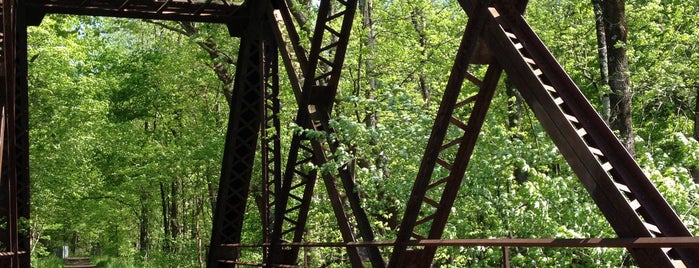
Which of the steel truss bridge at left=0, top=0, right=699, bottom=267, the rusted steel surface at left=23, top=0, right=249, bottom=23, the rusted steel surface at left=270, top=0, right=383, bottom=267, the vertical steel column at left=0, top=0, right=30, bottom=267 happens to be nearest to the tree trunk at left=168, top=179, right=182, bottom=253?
the steel truss bridge at left=0, top=0, right=699, bottom=267

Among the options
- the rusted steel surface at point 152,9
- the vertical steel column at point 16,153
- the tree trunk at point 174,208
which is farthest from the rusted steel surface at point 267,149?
the tree trunk at point 174,208

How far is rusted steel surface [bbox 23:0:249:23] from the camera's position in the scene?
11930mm

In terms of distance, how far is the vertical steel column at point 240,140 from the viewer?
40.4 feet

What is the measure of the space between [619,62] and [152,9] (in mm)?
6775

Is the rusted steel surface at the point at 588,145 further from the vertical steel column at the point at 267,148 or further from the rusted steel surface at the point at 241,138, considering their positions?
the rusted steel surface at the point at 241,138

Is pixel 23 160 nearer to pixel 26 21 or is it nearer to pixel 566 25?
pixel 26 21

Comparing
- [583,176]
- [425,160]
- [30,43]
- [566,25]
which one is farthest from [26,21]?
[30,43]

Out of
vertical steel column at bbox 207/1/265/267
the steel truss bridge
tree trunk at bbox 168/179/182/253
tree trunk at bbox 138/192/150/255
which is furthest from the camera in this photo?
tree trunk at bbox 138/192/150/255

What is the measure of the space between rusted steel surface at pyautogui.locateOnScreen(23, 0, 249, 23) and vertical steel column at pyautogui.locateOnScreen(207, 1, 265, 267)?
43 cm

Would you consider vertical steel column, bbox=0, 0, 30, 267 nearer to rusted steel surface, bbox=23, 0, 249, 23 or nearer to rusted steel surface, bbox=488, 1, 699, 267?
rusted steel surface, bbox=23, 0, 249, 23

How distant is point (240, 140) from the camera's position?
1313cm

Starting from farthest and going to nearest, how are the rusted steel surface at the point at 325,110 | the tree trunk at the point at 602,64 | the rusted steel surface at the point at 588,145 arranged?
1. the tree trunk at the point at 602,64
2. the rusted steel surface at the point at 325,110
3. the rusted steel surface at the point at 588,145

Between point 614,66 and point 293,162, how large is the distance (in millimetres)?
4228

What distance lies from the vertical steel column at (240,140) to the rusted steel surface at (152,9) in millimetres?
425
